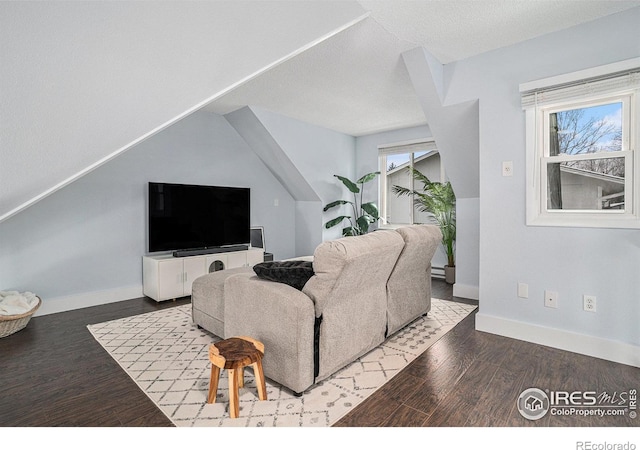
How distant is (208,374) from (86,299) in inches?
93.3

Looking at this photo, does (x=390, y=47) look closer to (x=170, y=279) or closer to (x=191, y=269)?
(x=191, y=269)

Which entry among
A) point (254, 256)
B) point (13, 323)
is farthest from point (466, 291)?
point (13, 323)

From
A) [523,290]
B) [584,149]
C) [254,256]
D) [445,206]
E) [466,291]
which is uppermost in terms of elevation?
[584,149]

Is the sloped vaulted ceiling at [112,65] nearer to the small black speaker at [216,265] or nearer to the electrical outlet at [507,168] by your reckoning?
the electrical outlet at [507,168]

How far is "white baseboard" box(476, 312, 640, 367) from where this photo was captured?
2338 millimetres

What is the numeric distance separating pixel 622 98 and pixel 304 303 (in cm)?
277

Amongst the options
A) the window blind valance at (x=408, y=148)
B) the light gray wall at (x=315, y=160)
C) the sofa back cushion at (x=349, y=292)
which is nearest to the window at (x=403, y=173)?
the window blind valance at (x=408, y=148)

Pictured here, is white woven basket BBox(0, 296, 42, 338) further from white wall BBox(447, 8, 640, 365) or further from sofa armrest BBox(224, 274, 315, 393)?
white wall BBox(447, 8, 640, 365)

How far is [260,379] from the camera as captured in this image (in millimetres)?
1848

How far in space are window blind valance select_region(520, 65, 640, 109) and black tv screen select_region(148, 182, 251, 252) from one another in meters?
3.61

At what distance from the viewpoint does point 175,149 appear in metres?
4.33

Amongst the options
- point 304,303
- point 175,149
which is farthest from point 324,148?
point 304,303

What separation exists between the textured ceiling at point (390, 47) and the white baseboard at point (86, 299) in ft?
8.61

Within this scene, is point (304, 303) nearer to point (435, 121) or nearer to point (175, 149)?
point (435, 121)
